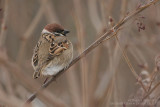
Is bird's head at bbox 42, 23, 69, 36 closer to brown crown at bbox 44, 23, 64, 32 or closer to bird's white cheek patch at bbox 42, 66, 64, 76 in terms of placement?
brown crown at bbox 44, 23, 64, 32

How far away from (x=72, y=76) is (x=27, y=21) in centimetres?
140

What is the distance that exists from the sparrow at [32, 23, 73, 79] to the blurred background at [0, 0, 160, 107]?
6.7 inches

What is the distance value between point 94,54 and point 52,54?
1.79 feet

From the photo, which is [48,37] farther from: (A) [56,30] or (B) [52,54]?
(B) [52,54]

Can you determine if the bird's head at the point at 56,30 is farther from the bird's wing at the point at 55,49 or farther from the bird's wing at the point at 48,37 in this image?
the bird's wing at the point at 55,49

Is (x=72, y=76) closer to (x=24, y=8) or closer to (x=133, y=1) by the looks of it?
(x=133, y=1)

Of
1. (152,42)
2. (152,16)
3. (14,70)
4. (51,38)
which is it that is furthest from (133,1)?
(14,70)

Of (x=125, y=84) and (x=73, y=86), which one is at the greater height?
(x=73, y=86)

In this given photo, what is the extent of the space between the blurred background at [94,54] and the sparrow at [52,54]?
17 centimetres

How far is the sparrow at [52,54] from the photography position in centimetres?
322

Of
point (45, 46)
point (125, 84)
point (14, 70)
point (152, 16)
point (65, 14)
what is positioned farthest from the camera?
point (65, 14)

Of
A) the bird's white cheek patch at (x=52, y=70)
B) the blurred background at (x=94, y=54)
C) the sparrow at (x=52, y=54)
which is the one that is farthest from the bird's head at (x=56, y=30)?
the bird's white cheek patch at (x=52, y=70)

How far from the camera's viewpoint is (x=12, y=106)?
5.72 ft

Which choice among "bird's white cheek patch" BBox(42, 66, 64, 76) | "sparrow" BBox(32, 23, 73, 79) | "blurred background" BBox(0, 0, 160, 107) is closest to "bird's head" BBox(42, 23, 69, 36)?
"sparrow" BBox(32, 23, 73, 79)
